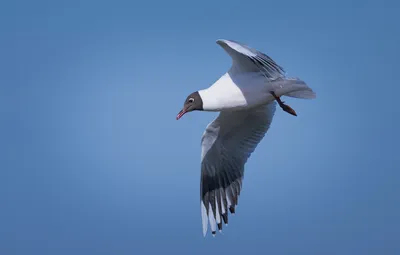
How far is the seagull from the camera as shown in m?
4.94

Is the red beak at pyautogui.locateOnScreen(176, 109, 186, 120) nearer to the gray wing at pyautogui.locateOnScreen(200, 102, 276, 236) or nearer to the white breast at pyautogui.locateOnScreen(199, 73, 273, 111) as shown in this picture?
the white breast at pyautogui.locateOnScreen(199, 73, 273, 111)

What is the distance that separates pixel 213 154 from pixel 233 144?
0.20 m

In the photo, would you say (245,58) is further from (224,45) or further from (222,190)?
(222,190)

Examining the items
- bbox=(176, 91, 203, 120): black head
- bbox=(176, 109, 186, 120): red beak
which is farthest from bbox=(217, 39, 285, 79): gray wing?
bbox=(176, 109, 186, 120): red beak

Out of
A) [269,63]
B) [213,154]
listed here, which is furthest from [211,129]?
[269,63]

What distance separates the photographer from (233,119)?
562cm

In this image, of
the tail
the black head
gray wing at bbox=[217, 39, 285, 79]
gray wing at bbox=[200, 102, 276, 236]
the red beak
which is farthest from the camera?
gray wing at bbox=[200, 102, 276, 236]

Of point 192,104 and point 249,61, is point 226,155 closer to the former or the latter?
point 192,104

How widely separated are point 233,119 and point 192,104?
2.16ft

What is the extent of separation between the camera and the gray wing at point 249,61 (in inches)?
175

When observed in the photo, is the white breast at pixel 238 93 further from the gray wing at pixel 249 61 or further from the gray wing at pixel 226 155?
the gray wing at pixel 226 155

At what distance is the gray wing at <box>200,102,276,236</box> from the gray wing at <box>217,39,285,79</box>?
70 centimetres

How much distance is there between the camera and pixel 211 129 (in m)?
5.65

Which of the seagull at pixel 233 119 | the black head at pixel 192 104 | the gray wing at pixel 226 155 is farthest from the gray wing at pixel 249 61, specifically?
the gray wing at pixel 226 155
